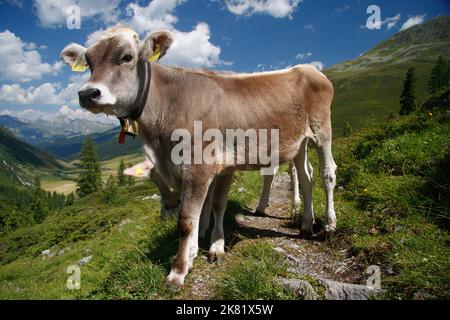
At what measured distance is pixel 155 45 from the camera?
18.5ft

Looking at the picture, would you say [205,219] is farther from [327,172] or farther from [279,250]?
[327,172]

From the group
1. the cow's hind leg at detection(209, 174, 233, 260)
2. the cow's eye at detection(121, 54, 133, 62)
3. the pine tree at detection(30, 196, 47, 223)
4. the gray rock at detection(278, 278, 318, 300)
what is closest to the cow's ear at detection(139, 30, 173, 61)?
the cow's eye at detection(121, 54, 133, 62)

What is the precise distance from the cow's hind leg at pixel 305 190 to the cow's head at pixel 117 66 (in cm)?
365

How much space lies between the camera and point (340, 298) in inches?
185

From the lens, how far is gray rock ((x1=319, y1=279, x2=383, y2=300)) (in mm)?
4590

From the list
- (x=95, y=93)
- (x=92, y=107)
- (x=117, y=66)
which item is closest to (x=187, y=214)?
(x=92, y=107)

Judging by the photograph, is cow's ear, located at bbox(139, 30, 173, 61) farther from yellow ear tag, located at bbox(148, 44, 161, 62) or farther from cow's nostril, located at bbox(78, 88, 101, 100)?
cow's nostril, located at bbox(78, 88, 101, 100)

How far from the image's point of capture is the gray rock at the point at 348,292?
4.59m

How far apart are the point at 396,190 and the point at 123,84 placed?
233 inches

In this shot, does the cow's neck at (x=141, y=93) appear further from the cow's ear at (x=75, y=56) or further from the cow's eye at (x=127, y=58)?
the cow's ear at (x=75, y=56)

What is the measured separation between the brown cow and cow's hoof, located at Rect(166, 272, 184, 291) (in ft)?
0.05

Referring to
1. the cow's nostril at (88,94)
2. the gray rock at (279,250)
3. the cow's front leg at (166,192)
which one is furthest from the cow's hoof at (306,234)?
the cow's nostril at (88,94)
